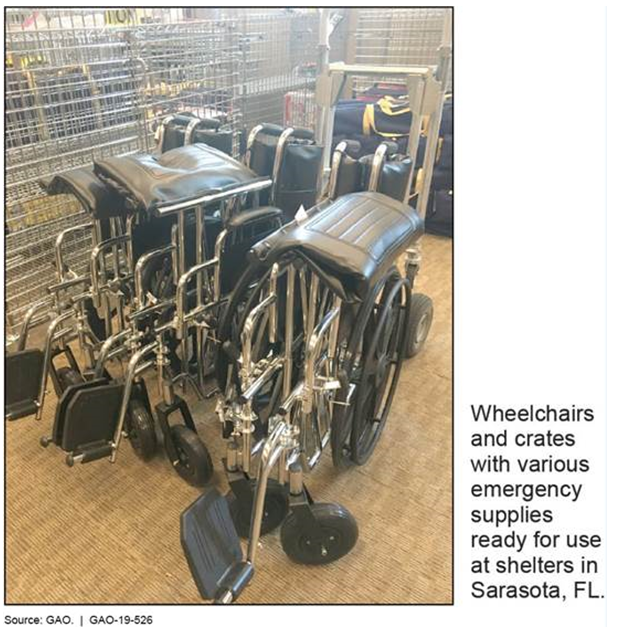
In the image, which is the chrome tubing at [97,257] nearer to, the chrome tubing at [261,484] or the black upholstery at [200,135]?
the black upholstery at [200,135]

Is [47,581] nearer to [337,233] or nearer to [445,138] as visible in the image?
[337,233]

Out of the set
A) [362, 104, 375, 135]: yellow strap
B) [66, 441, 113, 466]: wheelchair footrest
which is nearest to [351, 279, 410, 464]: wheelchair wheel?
[66, 441, 113, 466]: wheelchair footrest

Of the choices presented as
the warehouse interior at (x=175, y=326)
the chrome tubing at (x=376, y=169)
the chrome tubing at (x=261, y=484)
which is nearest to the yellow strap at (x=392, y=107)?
the warehouse interior at (x=175, y=326)

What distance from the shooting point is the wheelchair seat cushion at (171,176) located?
4.32ft

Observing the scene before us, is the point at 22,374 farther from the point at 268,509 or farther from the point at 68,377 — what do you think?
the point at 268,509

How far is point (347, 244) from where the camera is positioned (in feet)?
3.33

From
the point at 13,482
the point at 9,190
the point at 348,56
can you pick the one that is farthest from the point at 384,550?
the point at 348,56

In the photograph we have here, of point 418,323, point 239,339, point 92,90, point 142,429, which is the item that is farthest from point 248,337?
point 92,90

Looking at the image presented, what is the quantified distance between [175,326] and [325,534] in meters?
0.68

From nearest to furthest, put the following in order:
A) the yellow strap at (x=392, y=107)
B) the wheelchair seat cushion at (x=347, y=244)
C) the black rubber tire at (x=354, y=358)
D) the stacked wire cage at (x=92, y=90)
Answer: the wheelchair seat cushion at (x=347, y=244) → the black rubber tire at (x=354, y=358) → the stacked wire cage at (x=92, y=90) → the yellow strap at (x=392, y=107)

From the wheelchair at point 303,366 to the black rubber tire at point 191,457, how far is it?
142 mm

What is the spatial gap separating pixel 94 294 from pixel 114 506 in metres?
0.60

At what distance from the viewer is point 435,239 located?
11.2 feet

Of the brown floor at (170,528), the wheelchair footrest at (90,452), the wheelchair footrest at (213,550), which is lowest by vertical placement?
the brown floor at (170,528)
